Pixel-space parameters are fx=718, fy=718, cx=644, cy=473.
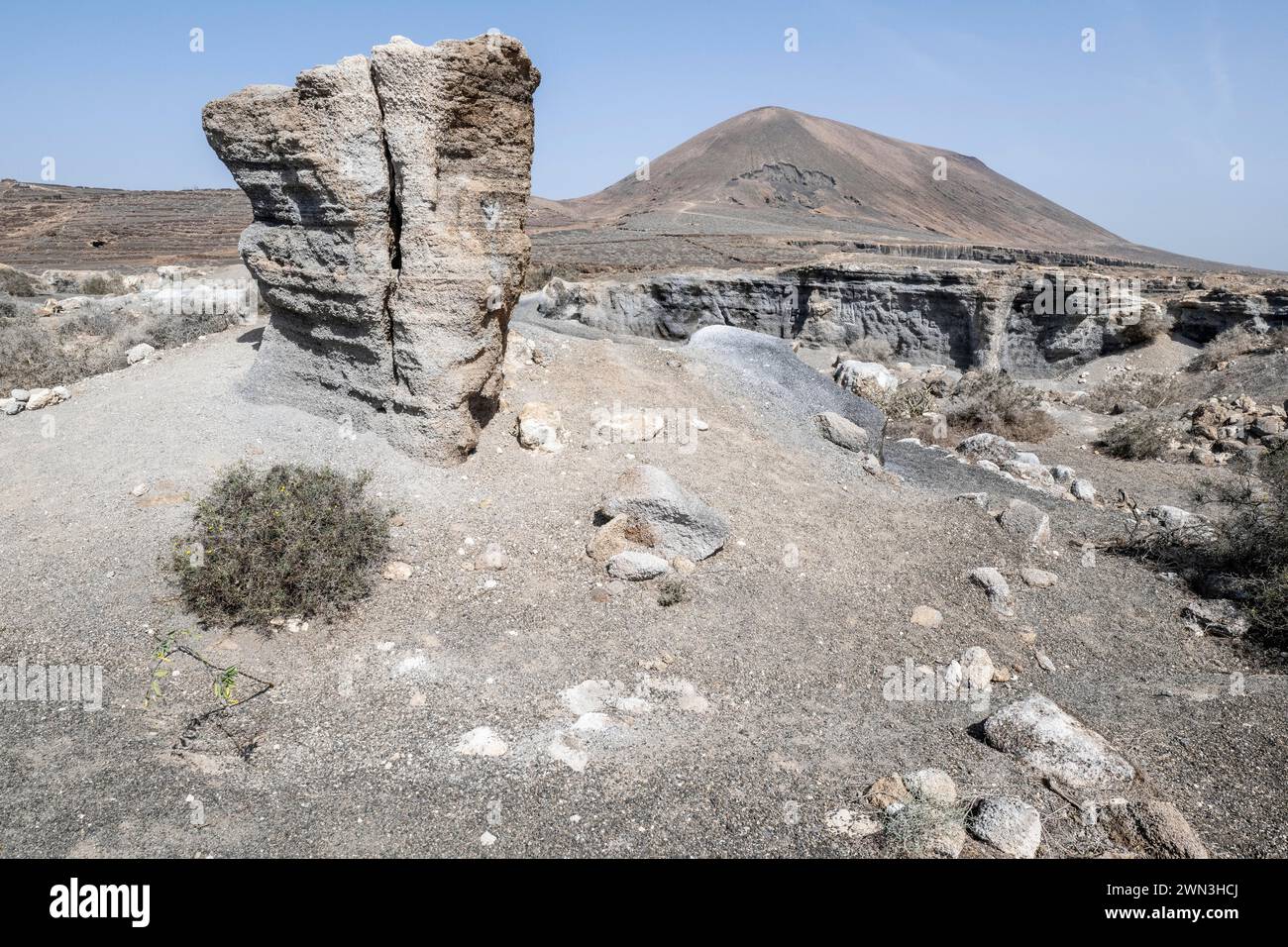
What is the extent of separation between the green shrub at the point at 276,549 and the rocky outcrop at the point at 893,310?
8.54 meters

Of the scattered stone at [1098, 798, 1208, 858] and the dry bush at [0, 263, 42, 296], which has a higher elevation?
the dry bush at [0, 263, 42, 296]

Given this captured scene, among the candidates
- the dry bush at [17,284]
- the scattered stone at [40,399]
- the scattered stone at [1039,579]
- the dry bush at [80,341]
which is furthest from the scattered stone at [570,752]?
the dry bush at [17,284]

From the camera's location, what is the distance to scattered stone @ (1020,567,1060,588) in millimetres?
6121

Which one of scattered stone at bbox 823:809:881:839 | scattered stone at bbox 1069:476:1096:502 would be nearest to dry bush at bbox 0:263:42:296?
scattered stone at bbox 823:809:881:839

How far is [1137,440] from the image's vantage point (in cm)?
995

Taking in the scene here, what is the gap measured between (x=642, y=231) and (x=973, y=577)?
26.6 meters

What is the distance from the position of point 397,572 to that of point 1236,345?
1606 cm

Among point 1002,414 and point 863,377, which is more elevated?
point 863,377

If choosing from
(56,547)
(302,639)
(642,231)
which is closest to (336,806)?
(302,639)

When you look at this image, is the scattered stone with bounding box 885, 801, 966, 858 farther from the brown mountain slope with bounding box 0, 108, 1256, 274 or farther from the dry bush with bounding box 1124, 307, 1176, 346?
the brown mountain slope with bounding box 0, 108, 1256, 274

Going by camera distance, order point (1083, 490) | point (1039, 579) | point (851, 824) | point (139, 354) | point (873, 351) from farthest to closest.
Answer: point (873, 351), point (139, 354), point (1083, 490), point (1039, 579), point (851, 824)

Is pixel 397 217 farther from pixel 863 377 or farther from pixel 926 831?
pixel 863 377

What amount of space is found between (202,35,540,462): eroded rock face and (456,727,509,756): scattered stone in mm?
3130

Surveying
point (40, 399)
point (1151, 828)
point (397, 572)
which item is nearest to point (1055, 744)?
point (1151, 828)
